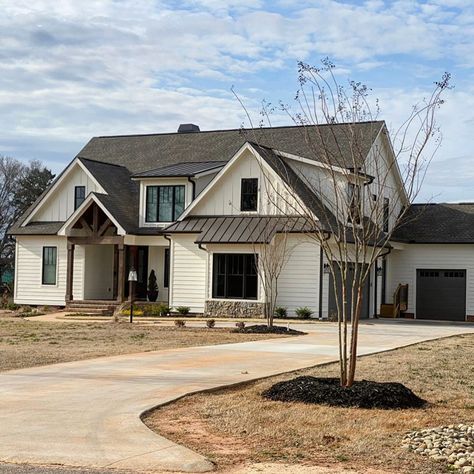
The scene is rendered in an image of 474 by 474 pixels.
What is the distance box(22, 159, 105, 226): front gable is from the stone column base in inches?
334

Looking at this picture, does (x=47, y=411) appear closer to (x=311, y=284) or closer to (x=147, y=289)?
(x=311, y=284)

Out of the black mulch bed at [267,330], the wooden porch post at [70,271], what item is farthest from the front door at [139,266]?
the black mulch bed at [267,330]

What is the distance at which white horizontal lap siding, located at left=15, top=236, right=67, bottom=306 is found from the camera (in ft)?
127

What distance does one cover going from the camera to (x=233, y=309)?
33438mm

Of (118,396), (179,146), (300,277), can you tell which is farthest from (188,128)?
(118,396)

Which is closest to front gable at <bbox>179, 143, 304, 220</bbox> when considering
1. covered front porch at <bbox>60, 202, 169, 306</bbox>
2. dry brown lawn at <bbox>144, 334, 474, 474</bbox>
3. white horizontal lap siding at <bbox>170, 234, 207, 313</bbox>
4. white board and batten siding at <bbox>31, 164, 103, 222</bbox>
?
white horizontal lap siding at <bbox>170, 234, 207, 313</bbox>

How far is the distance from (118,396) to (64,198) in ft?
92.9

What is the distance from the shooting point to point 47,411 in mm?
11102

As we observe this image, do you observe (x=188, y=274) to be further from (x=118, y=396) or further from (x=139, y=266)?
(x=118, y=396)

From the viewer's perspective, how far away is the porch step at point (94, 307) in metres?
36.3

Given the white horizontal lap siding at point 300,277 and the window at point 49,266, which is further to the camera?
the window at point 49,266

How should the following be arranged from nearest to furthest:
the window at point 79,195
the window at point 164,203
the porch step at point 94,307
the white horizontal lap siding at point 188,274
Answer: the white horizontal lap siding at point 188,274 → the porch step at point 94,307 → the window at point 164,203 → the window at point 79,195

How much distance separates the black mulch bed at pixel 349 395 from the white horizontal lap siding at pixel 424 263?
86.4 ft

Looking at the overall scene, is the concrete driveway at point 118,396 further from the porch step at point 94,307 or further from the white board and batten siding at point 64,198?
the white board and batten siding at point 64,198
